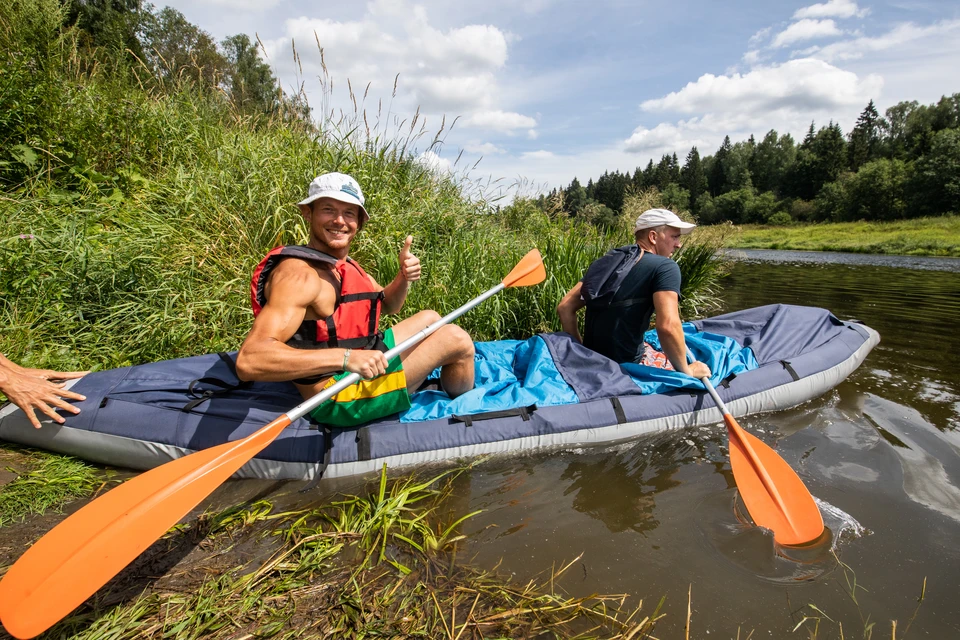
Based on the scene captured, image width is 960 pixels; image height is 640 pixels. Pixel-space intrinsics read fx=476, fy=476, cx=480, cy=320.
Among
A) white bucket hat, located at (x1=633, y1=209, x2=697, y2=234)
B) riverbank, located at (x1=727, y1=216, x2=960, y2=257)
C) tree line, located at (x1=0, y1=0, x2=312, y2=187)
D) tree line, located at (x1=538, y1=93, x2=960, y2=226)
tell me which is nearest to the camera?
white bucket hat, located at (x1=633, y1=209, x2=697, y2=234)

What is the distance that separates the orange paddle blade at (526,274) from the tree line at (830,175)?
858 inches

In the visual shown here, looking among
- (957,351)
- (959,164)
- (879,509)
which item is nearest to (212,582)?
(879,509)

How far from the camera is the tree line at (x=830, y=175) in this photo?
3528 cm

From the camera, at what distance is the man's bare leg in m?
2.62

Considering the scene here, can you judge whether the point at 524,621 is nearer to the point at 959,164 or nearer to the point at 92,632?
the point at 92,632

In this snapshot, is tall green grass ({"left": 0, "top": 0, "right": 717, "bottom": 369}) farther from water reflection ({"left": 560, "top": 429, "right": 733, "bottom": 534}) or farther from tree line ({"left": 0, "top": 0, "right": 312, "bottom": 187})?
water reflection ({"left": 560, "top": 429, "right": 733, "bottom": 534})

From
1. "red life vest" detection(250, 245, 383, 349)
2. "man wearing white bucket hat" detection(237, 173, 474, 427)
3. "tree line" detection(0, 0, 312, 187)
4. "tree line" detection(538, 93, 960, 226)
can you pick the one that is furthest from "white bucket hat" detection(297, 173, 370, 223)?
"tree line" detection(538, 93, 960, 226)

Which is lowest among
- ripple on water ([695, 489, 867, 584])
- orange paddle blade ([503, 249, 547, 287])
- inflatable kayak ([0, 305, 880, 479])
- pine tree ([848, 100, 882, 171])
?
ripple on water ([695, 489, 867, 584])

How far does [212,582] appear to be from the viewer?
160cm

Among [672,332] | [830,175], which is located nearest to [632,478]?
[672,332]

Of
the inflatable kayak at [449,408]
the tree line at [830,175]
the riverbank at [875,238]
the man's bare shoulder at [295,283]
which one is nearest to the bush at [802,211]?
the tree line at [830,175]

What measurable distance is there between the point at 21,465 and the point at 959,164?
48.0 metres

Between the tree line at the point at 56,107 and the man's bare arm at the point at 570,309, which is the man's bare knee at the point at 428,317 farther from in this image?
the tree line at the point at 56,107

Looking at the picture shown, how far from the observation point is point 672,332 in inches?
114
